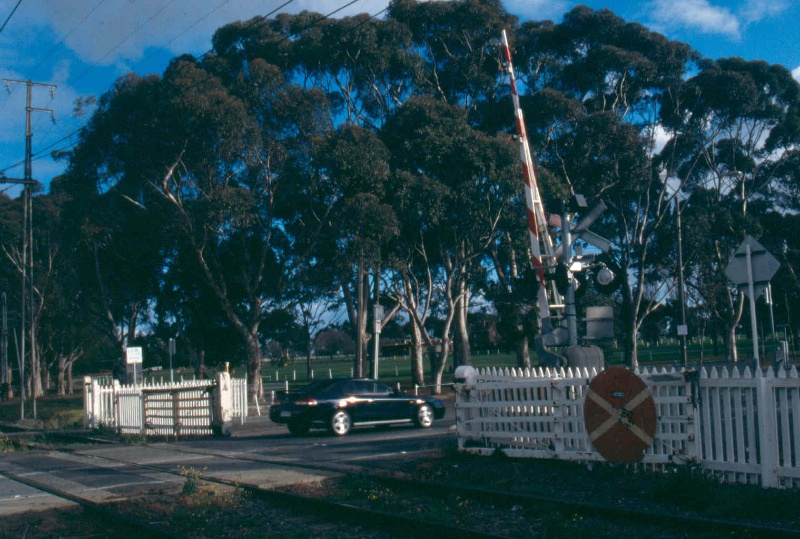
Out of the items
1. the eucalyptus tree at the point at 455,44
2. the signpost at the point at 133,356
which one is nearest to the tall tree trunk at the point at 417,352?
the eucalyptus tree at the point at 455,44

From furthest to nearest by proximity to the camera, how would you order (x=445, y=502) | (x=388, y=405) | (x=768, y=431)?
1. (x=388, y=405)
2. (x=445, y=502)
3. (x=768, y=431)

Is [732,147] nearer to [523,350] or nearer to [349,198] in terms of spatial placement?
[523,350]

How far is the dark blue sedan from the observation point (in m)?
18.9

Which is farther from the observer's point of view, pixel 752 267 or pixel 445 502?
pixel 752 267

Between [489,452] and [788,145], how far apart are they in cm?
3610

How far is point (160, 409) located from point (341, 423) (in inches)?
204

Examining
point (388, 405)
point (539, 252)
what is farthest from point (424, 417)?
point (539, 252)

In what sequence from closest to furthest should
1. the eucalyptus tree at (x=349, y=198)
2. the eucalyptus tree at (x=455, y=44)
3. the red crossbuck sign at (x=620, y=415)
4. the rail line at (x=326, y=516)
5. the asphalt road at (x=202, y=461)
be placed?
the rail line at (x=326, y=516) → the red crossbuck sign at (x=620, y=415) → the asphalt road at (x=202, y=461) → the eucalyptus tree at (x=349, y=198) → the eucalyptus tree at (x=455, y=44)

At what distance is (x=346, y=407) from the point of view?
19172 mm

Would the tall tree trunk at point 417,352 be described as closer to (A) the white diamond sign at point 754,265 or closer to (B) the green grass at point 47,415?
(B) the green grass at point 47,415

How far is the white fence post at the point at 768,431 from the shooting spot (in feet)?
29.3

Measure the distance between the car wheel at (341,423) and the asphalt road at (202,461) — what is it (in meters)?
0.30

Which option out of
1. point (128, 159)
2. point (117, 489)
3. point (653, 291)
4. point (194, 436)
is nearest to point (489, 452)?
point (117, 489)

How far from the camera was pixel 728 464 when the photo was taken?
9484 millimetres
